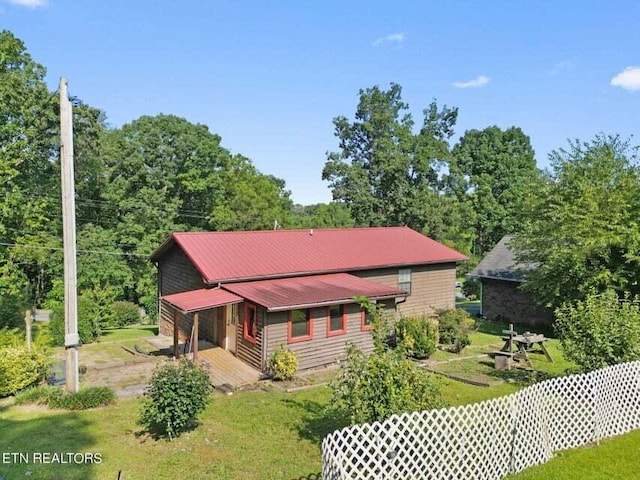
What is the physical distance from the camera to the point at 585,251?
62.5 ft

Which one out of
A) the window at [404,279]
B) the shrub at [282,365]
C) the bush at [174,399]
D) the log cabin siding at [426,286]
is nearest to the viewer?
the bush at [174,399]

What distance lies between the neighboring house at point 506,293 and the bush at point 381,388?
1855cm

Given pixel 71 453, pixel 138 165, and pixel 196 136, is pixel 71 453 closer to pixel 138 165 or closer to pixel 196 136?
pixel 138 165

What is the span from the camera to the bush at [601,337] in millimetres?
9602

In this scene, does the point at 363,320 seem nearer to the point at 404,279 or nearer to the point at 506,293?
the point at 404,279

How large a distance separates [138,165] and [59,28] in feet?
62.0

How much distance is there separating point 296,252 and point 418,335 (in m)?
6.22

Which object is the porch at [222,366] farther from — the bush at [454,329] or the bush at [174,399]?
the bush at [454,329]

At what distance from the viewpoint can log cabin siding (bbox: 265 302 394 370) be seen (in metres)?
15.1

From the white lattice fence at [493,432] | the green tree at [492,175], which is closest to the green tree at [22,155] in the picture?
the white lattice fence at [493,432]

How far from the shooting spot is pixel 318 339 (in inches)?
629

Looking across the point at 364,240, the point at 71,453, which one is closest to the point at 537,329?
the point at 364,240

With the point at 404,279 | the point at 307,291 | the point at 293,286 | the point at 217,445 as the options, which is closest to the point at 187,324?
the point at 293,286

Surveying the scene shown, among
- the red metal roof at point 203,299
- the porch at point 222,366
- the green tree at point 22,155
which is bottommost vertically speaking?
the porch at point 222,366
